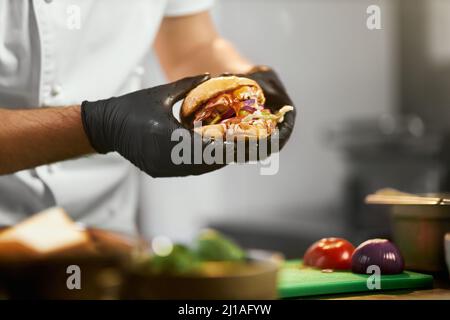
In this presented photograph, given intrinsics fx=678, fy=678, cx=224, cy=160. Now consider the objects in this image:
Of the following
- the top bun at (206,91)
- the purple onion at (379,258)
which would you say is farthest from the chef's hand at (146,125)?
the purple onion at (379,258)

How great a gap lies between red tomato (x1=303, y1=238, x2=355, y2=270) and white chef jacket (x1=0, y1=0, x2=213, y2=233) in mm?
356

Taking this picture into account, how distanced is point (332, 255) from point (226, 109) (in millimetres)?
240

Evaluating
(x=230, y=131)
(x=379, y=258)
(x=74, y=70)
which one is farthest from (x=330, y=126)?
(x=230, y=131)

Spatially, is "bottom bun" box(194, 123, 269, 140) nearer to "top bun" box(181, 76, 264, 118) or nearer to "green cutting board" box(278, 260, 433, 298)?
"top bun" box(181, 76, 264, 118)

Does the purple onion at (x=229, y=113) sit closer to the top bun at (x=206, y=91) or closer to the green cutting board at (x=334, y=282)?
the top bun at (x=206, y=91)

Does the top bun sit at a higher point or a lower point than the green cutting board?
higher

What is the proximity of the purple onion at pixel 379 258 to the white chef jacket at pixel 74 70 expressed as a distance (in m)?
0.40

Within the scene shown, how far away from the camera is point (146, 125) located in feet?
2.37

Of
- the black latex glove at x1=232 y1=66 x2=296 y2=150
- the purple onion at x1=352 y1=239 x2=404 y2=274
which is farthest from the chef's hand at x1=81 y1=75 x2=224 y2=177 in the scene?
the purple onion at x1=352 y1=239 x2=404 y2=274

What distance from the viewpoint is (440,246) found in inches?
33.5

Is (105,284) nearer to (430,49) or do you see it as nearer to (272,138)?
(272,138)

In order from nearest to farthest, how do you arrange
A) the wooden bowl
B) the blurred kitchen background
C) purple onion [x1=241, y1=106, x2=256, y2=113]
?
the wooden bowl, purple onion [x1=241, y1=106, x2=256, y2=113], the blurred kitchen background

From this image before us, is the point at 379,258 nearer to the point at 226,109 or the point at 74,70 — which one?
the point at 226,109

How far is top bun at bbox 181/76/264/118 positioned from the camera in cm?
72
